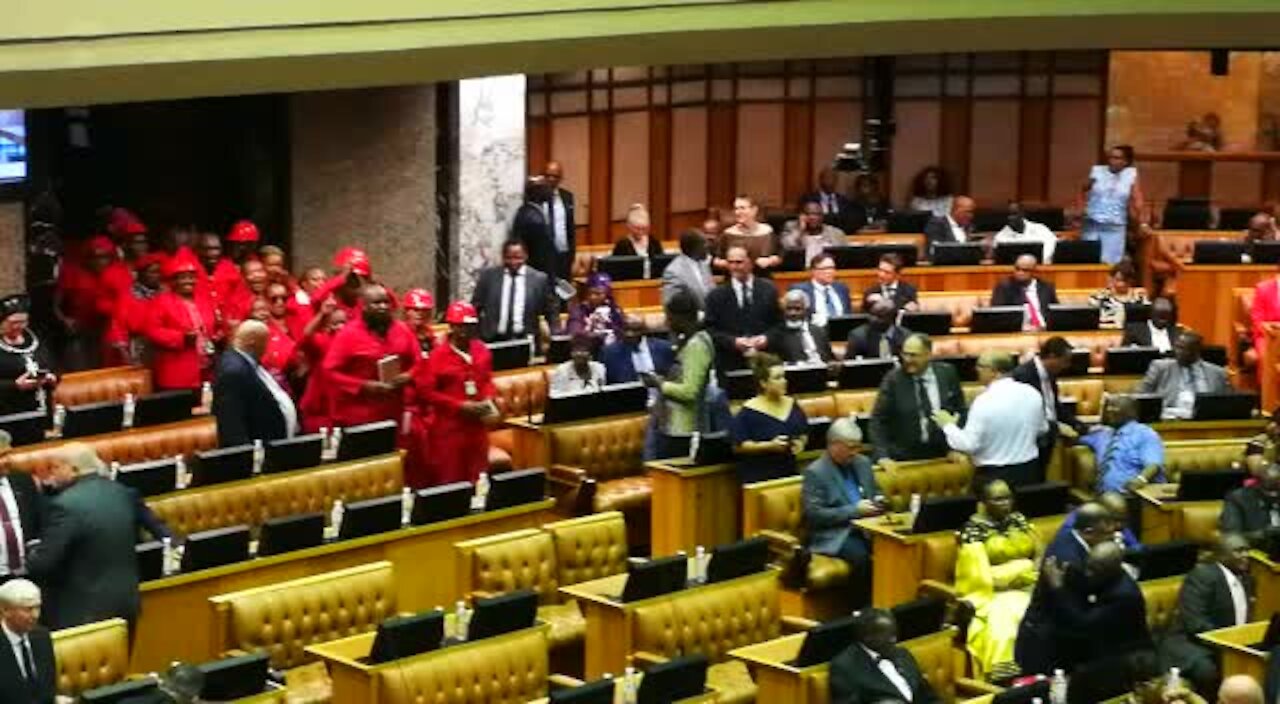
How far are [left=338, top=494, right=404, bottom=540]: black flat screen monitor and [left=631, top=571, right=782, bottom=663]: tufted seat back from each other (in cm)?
154

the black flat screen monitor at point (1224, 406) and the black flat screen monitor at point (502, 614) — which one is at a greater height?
the black flat screen monitor at point (1224, 406)

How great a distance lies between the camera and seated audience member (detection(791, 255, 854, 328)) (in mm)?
17797

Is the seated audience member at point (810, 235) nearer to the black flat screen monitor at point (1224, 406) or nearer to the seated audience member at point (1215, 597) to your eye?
the black flat screen monitor at point (1224, 406)

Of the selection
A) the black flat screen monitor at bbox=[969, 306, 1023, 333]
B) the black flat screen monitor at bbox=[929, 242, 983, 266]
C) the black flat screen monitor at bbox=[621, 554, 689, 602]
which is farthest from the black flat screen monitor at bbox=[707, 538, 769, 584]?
the black flat screen monitor at bbox=[929, 242, 983, 266]

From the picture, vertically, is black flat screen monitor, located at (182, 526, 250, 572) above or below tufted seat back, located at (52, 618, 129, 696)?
above

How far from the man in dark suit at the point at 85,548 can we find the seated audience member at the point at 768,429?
11.8ft

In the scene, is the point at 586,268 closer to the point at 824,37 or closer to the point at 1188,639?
the point at 824,37

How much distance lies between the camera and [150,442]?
48.2 ft

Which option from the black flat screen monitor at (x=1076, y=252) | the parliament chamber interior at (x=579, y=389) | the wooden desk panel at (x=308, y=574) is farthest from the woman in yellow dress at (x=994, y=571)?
the black flat screen monitor at (x=1076, y=252)

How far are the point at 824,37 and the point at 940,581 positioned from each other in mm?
5966

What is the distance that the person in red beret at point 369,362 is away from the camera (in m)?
15.0

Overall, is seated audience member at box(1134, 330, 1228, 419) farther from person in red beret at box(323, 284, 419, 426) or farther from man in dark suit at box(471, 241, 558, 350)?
person in red beret at box(323, 284, 419, 426)

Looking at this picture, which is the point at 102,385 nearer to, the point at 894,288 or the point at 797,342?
the point at 797,342

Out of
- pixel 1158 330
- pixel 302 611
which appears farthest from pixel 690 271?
pixel 302 611
